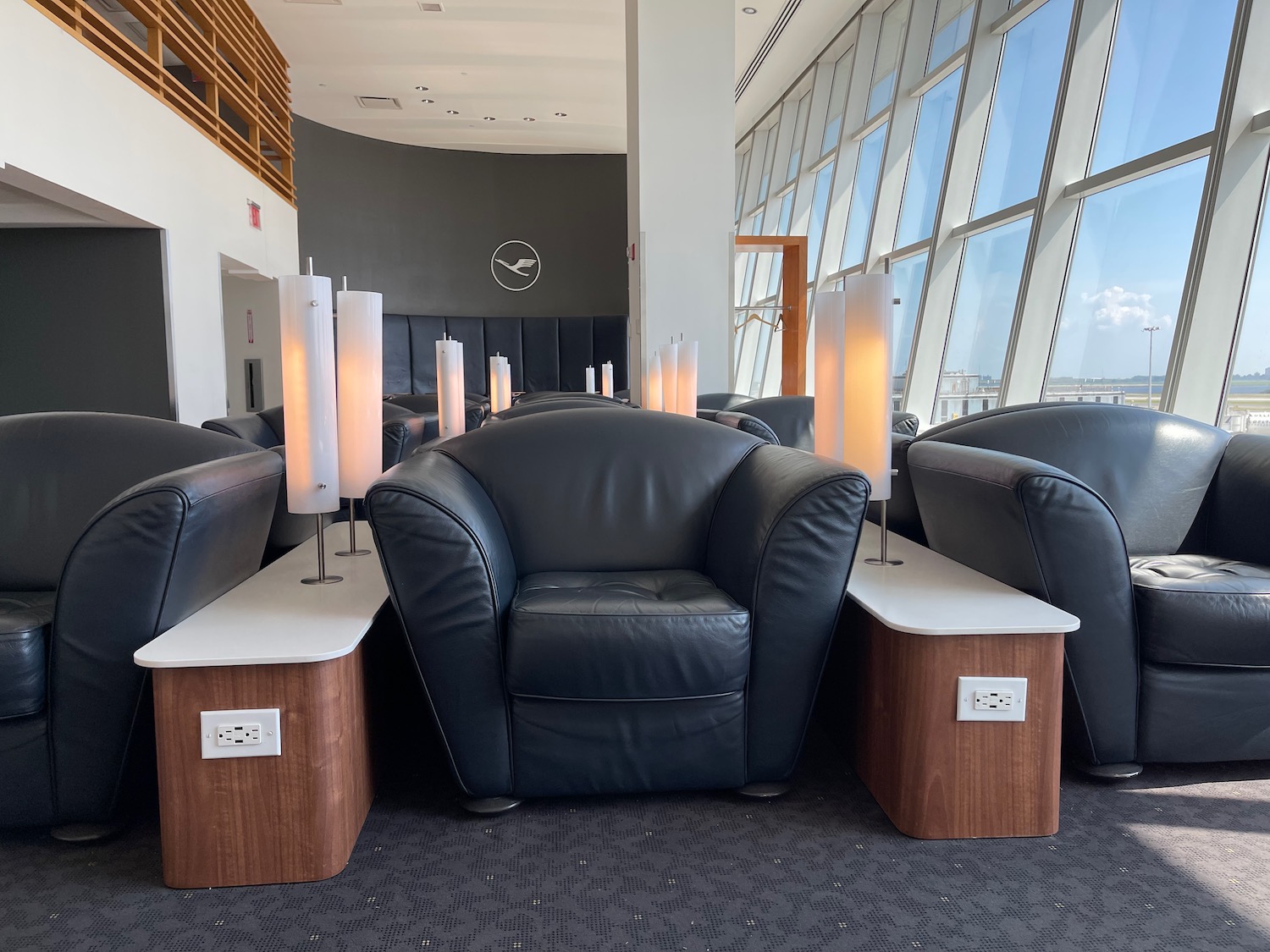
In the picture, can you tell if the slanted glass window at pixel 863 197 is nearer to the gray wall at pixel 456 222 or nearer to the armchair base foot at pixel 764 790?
the gray wall at pixel 456 222

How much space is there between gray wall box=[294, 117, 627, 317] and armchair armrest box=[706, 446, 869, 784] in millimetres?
10389

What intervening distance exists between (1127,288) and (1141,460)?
267 cm

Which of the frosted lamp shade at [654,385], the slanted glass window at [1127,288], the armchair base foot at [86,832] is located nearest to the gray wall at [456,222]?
the frosted lamp shade at [654,385]

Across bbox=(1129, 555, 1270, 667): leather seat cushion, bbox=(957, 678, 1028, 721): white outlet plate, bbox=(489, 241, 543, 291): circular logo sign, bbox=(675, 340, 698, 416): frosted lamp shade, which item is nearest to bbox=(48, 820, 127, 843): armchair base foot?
bbox=(957, 678, 1028, 721): white outlet plate

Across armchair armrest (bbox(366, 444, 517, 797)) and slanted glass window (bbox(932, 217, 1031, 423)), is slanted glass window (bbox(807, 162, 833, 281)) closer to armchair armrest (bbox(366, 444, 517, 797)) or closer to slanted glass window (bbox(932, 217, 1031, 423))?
slanted glass window (bbox(932, 217, 1031, 423))

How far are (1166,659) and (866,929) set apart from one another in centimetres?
101

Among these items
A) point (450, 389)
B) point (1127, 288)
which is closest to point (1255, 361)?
point (1127, 288)

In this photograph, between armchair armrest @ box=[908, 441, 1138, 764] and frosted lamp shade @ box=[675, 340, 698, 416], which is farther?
frosted lamp shade @ box=[675, 340, 698, 416]

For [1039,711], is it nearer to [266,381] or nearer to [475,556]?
[475,556]

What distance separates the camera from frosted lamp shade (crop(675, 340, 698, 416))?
4254mm

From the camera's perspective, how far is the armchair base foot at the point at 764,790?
79.7 inches

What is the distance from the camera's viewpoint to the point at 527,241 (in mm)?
12930

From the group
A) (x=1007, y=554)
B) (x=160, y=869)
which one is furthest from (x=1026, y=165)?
(x=160, y=869)

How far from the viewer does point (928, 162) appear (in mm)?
7375
